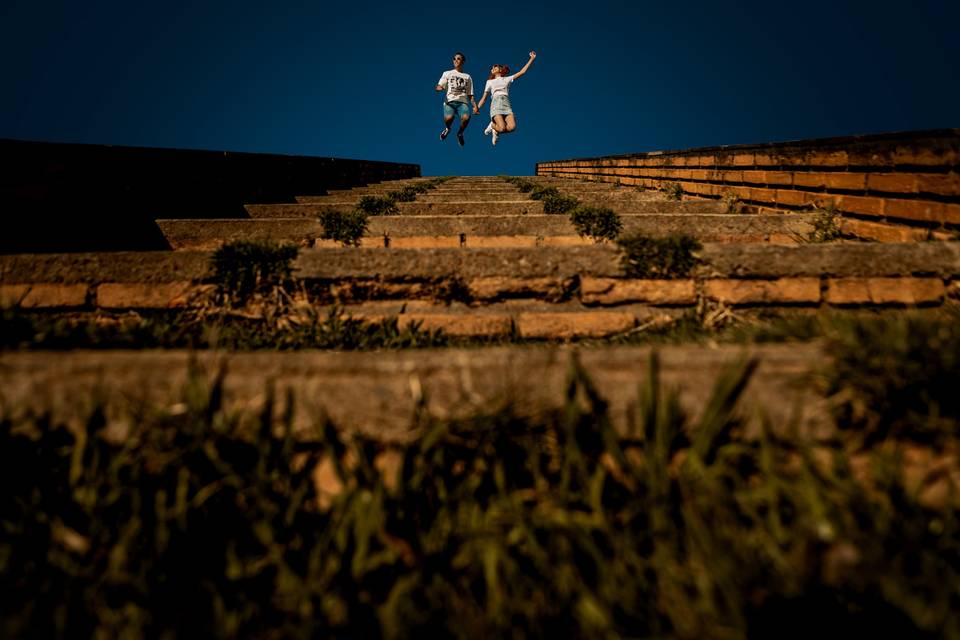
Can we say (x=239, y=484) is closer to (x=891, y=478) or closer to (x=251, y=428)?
(x=251, y=428)

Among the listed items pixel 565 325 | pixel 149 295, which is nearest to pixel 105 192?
pixel 149 295

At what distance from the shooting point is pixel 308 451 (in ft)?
3.71

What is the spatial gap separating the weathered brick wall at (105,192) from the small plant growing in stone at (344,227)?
121 centimetres

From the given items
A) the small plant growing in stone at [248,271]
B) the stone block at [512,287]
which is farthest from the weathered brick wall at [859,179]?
the small plant growing in stone at [248,271]

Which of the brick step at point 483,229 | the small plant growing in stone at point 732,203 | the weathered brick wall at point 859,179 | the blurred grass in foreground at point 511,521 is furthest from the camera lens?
the small plant growing in stone at point 732,203

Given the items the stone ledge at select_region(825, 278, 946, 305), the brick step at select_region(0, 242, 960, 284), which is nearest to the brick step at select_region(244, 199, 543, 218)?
the brick step at select_region(0, 242, 960, 284)

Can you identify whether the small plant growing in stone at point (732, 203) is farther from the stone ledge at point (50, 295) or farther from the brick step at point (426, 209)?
the stone ledge at point (50, 295)

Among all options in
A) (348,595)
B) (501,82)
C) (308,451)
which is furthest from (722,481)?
(501,82)

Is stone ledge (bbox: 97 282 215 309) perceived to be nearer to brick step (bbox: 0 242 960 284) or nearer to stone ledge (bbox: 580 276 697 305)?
brick step (bbox: 0 242 960 284)

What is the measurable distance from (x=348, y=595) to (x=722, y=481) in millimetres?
966

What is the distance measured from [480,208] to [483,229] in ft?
2.88

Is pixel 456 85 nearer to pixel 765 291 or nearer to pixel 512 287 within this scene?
pixel 512 287

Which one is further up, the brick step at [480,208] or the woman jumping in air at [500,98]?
the woman jumping in air at [500,98]

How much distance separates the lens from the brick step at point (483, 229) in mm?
2670
